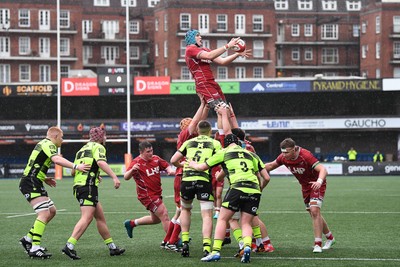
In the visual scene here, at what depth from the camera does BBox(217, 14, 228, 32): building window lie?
97.9 m

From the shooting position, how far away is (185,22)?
9712 cm

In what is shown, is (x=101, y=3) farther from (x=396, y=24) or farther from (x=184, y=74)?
(x=396, y=24)

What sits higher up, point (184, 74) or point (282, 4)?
point (282, 4)

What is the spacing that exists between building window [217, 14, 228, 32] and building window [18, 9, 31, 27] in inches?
766

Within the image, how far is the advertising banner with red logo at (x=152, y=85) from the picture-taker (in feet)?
239

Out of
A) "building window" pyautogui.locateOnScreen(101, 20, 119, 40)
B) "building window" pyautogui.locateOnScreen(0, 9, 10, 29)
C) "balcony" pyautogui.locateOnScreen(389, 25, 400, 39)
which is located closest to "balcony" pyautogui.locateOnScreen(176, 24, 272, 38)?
"building window" pyautogui.locateOnScreen(101, 20, 119, 40)

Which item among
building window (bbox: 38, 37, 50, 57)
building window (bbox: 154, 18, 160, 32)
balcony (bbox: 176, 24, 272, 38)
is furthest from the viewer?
building window (bbox: 154, 18, 160, 32)

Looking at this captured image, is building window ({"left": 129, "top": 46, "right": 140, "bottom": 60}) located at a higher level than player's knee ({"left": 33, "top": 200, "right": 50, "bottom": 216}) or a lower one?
higher

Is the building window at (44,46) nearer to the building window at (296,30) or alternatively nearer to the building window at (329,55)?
the building window at (296,30)

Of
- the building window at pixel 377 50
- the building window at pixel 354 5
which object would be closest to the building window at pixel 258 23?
the building window at pixel 377 50

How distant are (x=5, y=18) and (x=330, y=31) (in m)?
37.8

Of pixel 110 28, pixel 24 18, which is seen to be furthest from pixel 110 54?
pixel 24 18

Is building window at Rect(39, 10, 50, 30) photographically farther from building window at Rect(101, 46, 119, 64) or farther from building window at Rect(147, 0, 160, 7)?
building window at Rect(147, 0, 160, 7)

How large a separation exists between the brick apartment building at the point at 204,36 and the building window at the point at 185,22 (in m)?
0.10
